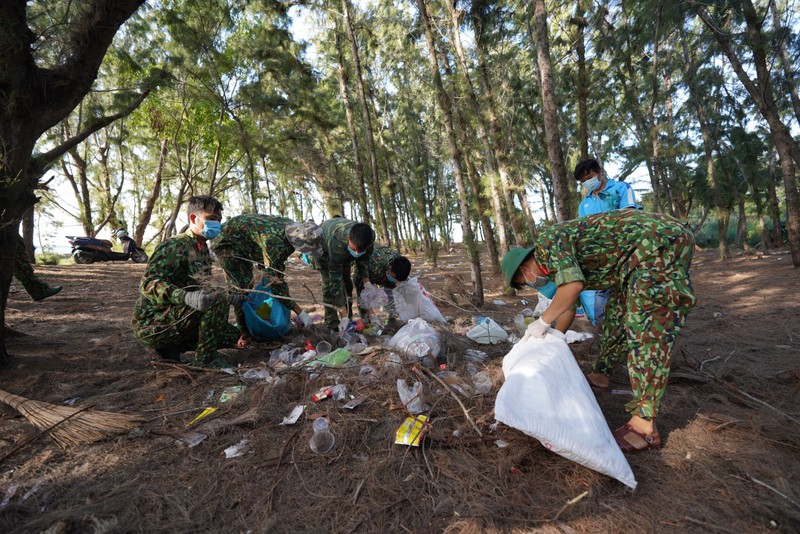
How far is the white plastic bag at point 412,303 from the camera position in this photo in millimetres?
4195

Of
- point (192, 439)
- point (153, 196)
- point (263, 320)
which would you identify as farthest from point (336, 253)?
point (153, 196)

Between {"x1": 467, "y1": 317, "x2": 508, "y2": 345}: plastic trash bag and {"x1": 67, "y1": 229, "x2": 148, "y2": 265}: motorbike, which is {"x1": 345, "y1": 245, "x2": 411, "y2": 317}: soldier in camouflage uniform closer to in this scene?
{"x1": 467, "y1": 317, "x2": 508, "y2": 345}: plastic trash bag

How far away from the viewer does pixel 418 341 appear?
2896mm

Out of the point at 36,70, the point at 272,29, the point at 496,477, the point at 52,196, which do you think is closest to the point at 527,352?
the point at 496,477

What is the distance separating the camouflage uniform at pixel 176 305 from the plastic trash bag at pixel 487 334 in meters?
2.30

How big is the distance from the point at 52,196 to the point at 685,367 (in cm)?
2147

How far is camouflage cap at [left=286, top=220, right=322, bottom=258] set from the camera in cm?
368

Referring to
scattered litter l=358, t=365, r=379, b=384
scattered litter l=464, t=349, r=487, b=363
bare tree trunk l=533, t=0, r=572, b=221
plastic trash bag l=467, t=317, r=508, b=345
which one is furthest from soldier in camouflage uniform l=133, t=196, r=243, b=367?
bare tree trunk l=533, t=0, r=572, b=221

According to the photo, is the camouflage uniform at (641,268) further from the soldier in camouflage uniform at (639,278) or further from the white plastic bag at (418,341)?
the white plastic bag at (418,341)

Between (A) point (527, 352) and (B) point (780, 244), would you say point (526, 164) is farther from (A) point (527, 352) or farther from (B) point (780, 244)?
(A) point (527, 352)

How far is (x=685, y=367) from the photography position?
8.73 feet

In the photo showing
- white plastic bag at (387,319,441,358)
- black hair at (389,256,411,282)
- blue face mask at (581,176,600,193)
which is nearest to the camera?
white plastic bag at (387,319,441,358)

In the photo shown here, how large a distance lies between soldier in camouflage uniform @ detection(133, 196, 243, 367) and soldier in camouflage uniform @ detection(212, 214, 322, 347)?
0.60 metres

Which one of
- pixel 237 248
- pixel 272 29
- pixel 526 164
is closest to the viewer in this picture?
pixel 237 248
